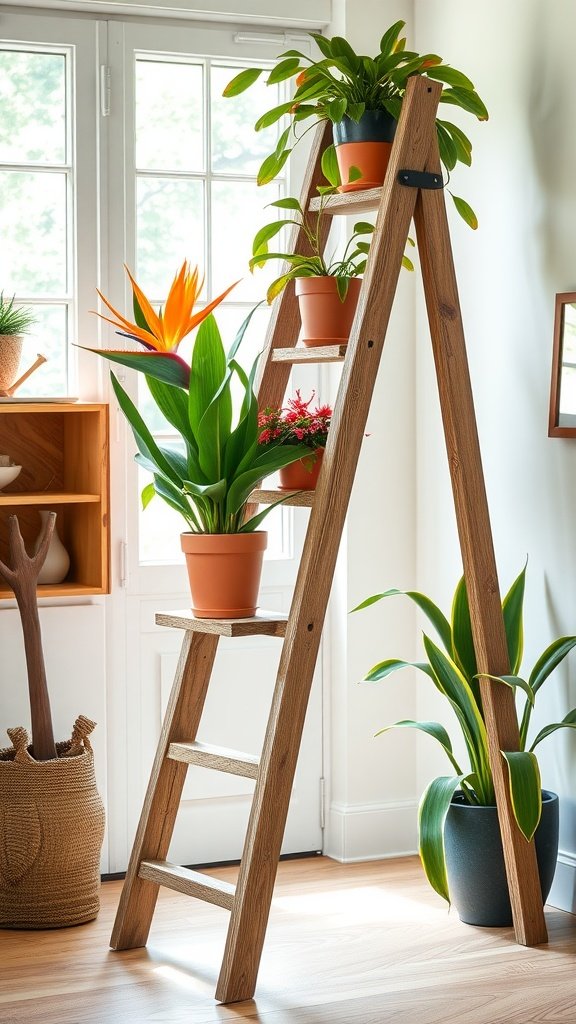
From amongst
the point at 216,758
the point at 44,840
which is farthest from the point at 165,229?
the point at 44,840

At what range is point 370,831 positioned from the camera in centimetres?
385

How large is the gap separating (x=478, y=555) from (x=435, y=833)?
653mm

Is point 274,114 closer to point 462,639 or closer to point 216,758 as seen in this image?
point 462,639

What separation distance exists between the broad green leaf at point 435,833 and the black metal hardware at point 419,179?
1392 millimetres

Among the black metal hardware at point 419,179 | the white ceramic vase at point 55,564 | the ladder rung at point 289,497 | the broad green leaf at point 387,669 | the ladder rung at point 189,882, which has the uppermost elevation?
the black metal hardware at point 419,179

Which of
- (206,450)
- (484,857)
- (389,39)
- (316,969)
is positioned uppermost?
(389,39)

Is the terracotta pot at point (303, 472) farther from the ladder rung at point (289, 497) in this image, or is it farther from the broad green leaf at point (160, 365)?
the broad green leaf at point (160, 365)

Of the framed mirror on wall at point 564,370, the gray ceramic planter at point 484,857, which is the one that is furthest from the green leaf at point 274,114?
the gray ceramic planter at point 484,857

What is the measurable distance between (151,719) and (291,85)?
6.28 ft

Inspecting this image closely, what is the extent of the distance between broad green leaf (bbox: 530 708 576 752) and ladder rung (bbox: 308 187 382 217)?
1283mm

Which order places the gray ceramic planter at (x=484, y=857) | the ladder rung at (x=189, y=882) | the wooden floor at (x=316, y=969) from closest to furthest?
the wooden floor at (x=316, y=969) < the ladder rung at (x=189, y=882) < the gray ceramic planter at (x=484, y=857)

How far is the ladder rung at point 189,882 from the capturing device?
2.72 metres

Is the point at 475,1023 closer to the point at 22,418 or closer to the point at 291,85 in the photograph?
the point at 22,418

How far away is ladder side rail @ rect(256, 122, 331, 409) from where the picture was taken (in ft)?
10.5
